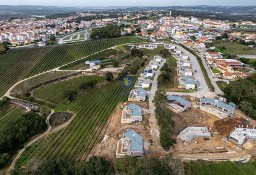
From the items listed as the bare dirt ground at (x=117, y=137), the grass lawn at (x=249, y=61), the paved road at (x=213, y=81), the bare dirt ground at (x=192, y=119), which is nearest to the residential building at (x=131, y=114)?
Result: the bare dirt ground at (x=117, y=137)

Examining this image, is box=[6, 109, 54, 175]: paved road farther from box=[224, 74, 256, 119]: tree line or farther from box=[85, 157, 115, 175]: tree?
box=[224, 74, 256, 119]: tree line

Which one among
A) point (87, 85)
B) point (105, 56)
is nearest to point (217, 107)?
point (87, 85)

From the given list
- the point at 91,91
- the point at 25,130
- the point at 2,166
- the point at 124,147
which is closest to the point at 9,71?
the point at 91,91

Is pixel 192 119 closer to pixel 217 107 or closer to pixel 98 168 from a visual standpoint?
pixel 217 107

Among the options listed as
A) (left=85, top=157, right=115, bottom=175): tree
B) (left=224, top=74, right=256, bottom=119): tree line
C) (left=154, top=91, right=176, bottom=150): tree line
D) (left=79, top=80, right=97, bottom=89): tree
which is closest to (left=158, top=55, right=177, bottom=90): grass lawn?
(left=154, top=91, right=176, bottom=150): tree line

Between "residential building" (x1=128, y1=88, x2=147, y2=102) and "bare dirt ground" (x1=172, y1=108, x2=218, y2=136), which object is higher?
"residential building" (x1=128, y1=88, x2=147, y2=102)
